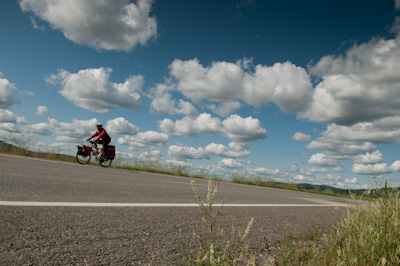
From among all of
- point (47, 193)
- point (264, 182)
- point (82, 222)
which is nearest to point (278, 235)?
point (82, 222)

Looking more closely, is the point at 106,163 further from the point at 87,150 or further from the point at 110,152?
the point at 87,150

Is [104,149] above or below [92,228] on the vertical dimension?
above

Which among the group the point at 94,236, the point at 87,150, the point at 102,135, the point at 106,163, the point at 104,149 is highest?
the point at 102,135

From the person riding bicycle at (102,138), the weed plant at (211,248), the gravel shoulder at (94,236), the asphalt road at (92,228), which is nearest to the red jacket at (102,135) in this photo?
the person riding bicycle at (102,138)

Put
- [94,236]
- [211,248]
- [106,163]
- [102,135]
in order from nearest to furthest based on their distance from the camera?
[211,248] < [94,236] < [102,135] < [106,163]

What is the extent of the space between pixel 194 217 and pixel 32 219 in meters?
1.81

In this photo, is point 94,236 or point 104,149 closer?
point 94,236

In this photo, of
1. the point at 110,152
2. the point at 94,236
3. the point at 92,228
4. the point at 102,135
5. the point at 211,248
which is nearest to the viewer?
the point at 211,248

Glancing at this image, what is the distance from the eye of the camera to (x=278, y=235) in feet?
10.5

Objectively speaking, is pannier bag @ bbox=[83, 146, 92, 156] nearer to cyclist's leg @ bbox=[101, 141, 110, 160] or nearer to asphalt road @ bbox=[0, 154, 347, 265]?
cyclist's leg @ bbox=[101, 141, 110, 160]

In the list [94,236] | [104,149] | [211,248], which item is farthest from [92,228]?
[104,149]

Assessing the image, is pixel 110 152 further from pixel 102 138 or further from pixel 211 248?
pixel 211 248

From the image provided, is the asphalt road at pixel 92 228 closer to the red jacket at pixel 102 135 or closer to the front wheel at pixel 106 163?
the red jacket at pixel 102 135

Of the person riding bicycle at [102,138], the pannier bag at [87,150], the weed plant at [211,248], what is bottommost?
the weed plant at [211,248]
